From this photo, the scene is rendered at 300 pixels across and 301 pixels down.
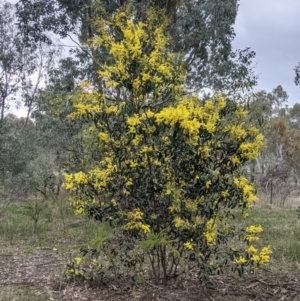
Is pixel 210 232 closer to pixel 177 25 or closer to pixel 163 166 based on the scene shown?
pixel 163 166

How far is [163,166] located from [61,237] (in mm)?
3117

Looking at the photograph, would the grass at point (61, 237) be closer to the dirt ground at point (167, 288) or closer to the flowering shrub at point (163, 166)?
the dirt ground at point (167, 288)

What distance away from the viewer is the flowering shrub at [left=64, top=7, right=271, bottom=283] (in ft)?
13.1

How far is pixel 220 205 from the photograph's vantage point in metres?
4.37

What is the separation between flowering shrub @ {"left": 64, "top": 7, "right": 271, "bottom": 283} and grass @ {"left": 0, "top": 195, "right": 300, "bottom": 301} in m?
0.58

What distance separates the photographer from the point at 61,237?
6.60 meters

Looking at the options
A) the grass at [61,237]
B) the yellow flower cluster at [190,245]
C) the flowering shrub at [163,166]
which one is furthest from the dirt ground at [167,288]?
the yellow flower cluster at [190,245]

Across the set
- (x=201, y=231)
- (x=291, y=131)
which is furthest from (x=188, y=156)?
(x=291, y=131)

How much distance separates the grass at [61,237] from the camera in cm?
493

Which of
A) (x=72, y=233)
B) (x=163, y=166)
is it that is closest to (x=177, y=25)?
(x=72, y=233)

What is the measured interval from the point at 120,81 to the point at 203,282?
1988 mm

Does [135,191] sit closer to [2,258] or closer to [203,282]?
[203,282]

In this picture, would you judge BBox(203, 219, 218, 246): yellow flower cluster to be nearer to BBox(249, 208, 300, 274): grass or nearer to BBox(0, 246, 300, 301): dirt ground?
BBox(0, 246, 300, 301): dirt ground

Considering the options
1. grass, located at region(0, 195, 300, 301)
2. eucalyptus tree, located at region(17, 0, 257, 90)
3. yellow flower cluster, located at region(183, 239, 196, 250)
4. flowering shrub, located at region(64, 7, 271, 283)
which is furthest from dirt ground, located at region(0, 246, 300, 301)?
eucalyptus tree, located at region(17, 0, 257, 90)
